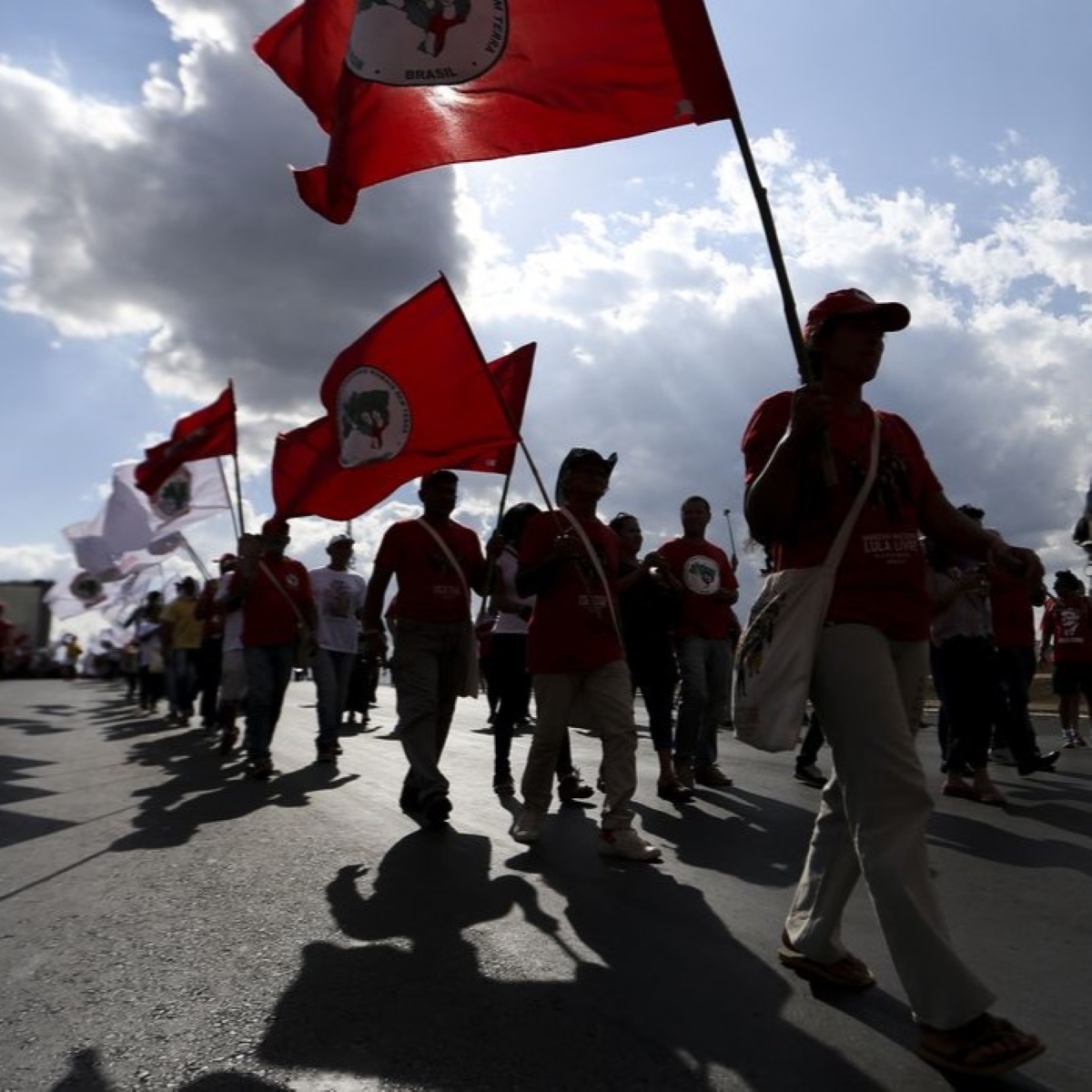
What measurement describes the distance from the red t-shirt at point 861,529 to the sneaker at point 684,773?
14.9 ft

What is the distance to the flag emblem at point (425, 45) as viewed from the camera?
4434mm

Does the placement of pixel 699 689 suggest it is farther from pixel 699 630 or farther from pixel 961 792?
pixel 961 792

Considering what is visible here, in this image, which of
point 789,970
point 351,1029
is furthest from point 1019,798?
point 351,1029

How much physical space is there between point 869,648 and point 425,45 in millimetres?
3182

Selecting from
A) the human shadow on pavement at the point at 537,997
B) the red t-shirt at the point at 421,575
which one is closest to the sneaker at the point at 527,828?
the human shadow on pavement at the point at 537,997

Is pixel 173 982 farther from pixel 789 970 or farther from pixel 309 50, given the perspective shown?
pixel 309 50

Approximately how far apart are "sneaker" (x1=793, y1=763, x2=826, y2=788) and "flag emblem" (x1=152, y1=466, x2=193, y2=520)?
890cm

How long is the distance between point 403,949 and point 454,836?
2.14m

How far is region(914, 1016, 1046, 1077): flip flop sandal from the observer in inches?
94.5

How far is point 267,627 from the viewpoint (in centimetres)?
870

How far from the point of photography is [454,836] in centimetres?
567

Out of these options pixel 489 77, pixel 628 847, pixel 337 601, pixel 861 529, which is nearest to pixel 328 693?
pixel 337 601

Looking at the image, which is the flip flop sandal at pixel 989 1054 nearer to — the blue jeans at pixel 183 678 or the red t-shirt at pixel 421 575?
the red t-shirt at pixel 421 575

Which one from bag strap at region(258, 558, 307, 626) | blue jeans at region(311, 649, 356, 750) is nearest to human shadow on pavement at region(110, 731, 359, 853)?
blue jeans at region(311, 649, 356, 750)
